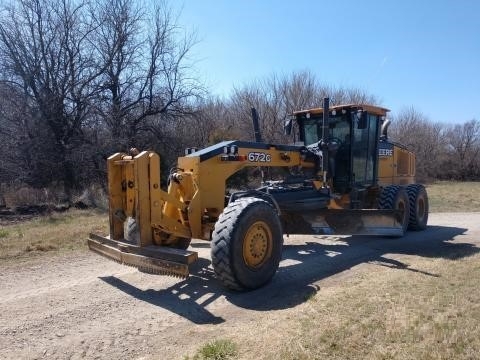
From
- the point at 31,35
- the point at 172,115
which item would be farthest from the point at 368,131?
the point at 31,35

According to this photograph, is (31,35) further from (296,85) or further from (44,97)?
(296,85)

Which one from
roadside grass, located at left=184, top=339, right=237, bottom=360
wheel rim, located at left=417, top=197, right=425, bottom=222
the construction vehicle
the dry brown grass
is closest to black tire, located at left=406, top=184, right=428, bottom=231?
wheel rim, located at left=417, top=197, right=425, bottom=222

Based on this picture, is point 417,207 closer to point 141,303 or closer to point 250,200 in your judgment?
point 250,200

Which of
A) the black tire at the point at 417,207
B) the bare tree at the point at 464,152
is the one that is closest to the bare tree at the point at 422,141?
the bare tree at the point at 464,152

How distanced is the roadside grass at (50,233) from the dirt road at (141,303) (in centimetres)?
81

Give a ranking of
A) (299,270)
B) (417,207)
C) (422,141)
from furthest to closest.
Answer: (422,141) → (417,207) → (299,270)

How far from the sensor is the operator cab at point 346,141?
30.3 ft

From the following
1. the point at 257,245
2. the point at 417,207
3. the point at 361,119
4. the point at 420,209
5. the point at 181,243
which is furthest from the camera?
the point at 420,209

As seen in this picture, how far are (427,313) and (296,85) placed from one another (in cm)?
A: 2537

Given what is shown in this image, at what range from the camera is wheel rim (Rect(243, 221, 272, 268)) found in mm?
5875

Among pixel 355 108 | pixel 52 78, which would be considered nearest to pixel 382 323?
pixel 355 108

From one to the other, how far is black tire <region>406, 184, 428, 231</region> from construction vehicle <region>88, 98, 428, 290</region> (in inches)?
7.2

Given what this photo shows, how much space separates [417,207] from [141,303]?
7.49m

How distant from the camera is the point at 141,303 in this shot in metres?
5.55
